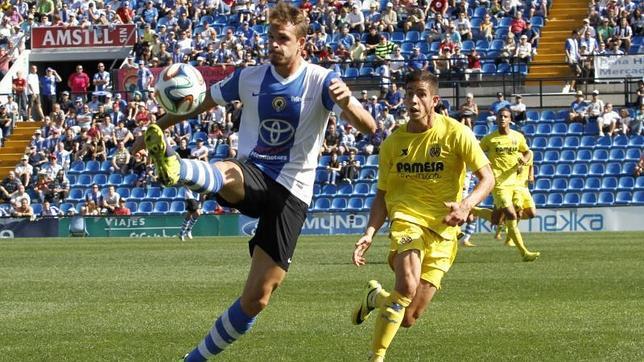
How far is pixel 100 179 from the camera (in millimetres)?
40844

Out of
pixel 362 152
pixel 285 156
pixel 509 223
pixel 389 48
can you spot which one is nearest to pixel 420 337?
pixel 285 156

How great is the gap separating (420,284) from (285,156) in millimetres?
1601

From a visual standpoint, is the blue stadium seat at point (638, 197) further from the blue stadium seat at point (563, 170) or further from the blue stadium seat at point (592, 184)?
the blue stadium seat at point (563, 170)

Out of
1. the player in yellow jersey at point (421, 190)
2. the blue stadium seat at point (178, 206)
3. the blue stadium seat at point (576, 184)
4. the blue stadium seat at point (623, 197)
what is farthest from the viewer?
the blue stadium seat at point (178, 206)

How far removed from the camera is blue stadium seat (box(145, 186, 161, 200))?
40.1m

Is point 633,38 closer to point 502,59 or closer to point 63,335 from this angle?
point 502,59

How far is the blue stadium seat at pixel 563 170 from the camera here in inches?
1455

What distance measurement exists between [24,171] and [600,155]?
17.8 meters

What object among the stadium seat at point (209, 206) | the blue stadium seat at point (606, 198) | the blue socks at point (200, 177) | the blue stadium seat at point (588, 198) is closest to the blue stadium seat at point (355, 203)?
the stadium seat at point (209, 206)

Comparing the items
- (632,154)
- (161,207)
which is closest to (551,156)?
(632,154)

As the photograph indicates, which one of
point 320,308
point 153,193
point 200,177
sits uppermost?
point 200,177

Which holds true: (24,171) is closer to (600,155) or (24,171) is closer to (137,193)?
(137,193)

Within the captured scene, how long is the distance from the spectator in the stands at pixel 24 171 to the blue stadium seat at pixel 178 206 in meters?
4.92

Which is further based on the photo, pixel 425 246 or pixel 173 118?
pixel 425 246
